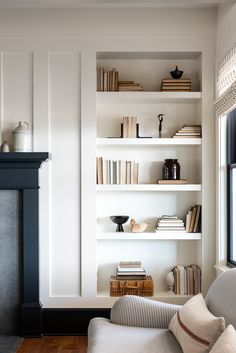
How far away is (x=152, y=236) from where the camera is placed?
14.5 ft

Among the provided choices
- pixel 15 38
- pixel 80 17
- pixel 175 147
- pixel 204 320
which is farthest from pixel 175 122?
pixel 204 320

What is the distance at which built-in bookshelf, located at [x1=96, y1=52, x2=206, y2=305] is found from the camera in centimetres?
468

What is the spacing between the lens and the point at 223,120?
14.0ft

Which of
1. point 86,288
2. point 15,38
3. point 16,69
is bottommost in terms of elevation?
point 86,288

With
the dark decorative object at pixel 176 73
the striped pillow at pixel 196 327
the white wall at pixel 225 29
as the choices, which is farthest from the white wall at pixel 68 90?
the striped pillow at pixel 196 327

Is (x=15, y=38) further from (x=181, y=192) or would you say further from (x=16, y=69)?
(x=181, y=192)

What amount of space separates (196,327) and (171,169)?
87.8 inches

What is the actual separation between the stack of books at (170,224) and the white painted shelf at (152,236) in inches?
1.6

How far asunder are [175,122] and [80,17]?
134cm

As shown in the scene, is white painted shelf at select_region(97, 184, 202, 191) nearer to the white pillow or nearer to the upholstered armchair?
the upholstered armchair

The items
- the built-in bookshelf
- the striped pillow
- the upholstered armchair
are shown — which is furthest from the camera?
the built-in bookshelf

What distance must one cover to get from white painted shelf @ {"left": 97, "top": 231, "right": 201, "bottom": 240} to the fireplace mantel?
0.62 metres

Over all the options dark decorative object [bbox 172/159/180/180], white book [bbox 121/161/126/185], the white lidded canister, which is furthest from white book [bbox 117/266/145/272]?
the white lidded canister

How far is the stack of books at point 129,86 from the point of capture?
14.9ft
